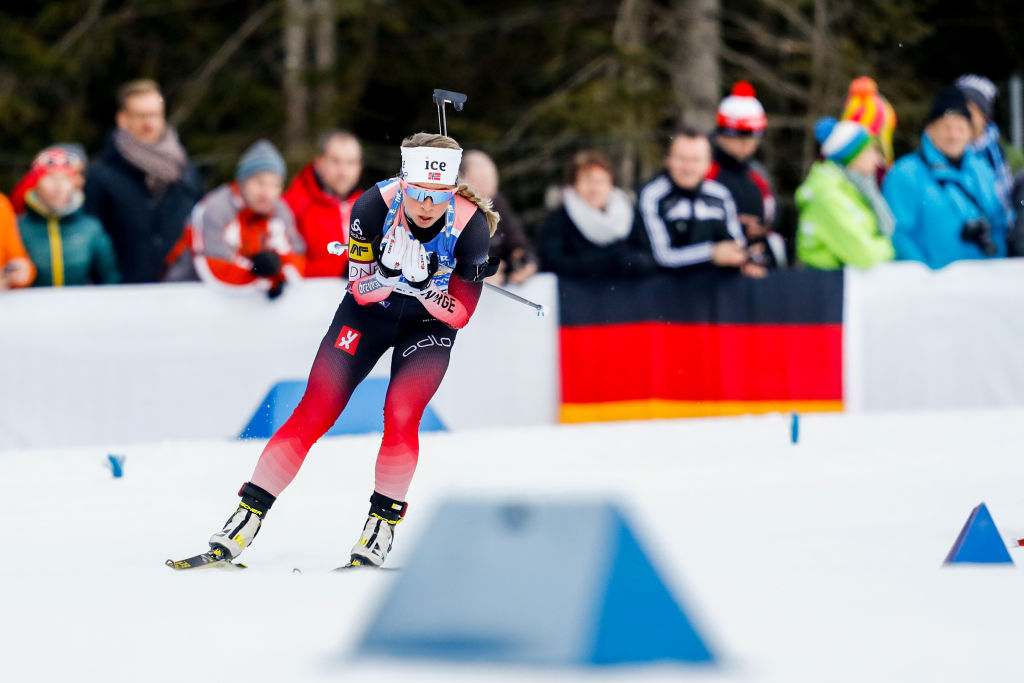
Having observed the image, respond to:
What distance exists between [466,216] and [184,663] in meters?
2.18

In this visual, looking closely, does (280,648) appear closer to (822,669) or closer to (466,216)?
(822,669)

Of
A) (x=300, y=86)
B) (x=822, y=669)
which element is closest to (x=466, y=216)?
(x=822, y=669)

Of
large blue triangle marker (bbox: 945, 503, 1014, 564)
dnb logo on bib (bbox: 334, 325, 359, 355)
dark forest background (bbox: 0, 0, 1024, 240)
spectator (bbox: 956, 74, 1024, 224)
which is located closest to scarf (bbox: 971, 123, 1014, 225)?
spectator (bbox: 956, 74, 1024, 224)

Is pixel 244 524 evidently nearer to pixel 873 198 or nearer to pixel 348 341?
pixel 348 341

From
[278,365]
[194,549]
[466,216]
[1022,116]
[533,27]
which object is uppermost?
[533,27]

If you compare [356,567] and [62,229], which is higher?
[62,229]

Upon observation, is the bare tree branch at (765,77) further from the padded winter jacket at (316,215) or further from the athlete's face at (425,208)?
the athlete's face at (425,208)

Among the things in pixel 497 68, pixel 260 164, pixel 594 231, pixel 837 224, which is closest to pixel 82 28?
pixel 497 68

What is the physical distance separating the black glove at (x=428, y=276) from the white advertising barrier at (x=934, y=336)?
421cm

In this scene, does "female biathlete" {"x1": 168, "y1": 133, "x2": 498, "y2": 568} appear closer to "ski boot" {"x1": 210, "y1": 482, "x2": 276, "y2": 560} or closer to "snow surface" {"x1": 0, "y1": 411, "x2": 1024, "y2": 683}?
"ski boot" {"x1": 210, "y1": 482, "x2": 276, "y2": 560}

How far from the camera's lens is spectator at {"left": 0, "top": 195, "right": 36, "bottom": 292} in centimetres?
800

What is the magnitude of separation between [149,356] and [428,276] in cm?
345

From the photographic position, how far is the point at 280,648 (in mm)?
3779

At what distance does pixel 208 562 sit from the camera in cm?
507
